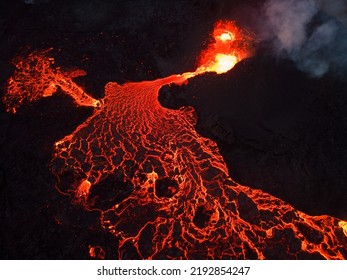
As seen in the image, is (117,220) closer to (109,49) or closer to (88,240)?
(88,240)

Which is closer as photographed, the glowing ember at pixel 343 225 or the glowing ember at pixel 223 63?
the glowing ember at pixel 343 225

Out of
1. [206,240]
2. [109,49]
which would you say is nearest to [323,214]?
[206,240]

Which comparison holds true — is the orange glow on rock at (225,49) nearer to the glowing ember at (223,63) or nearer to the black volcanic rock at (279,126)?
the glowing ember at (223,63)

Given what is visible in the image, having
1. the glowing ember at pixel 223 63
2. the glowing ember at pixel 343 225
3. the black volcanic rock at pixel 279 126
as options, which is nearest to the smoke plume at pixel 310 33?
the black volcanic rock at pixel 279 126

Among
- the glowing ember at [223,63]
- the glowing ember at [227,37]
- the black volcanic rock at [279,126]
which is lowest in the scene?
the black volcanic rock at [279,126]

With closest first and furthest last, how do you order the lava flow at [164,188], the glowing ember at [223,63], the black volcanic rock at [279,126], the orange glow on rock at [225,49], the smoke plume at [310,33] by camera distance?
1. the lava flow at [164,188]
2. the black volcanic rock at [279,126]
3. the smoke plume at [310,33]
4. the glowing ember at [223,63]
5. the orange glow on rock at [225,49]

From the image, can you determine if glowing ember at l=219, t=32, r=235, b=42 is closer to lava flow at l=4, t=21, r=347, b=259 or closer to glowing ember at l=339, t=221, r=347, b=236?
lava flow at l=4, t=21, r=347, b=259
